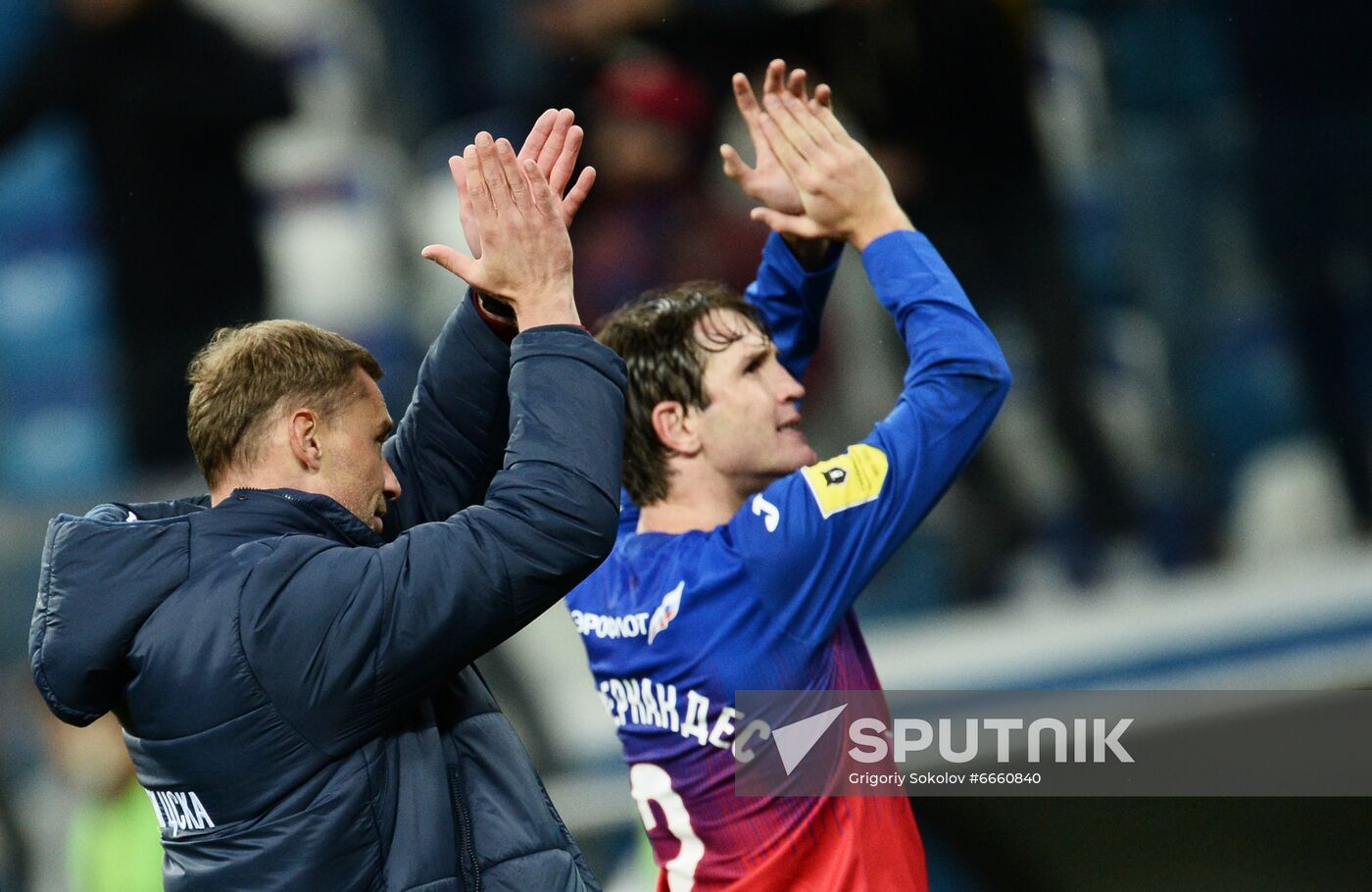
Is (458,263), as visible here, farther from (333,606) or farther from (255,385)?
(333,606)

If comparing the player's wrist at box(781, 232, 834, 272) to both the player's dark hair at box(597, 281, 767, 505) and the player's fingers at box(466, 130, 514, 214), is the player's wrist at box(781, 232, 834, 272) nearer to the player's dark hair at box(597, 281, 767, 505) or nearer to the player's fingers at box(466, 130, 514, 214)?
the player's dark hair at box(597, 281, 767, 505)

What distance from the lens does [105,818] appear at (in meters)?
3.96

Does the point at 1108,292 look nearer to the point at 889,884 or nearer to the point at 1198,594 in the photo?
the point at 1198,594

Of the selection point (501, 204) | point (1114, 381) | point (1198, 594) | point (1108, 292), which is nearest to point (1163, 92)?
point (1108, 292)

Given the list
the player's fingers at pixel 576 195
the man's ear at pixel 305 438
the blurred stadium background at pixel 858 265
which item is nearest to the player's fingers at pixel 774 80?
the player's fingers at pixel 576 195

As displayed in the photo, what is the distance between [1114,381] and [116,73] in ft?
11.2

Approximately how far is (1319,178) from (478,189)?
13.0ft

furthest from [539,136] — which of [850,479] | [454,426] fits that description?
[850,479]

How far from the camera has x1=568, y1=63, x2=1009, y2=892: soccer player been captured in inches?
69.9

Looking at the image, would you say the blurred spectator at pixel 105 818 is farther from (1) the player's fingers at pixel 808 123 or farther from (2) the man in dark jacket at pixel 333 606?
(1) the player's fingers at pixel 808 123

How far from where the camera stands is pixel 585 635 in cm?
200

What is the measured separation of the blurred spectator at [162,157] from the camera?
446 cm

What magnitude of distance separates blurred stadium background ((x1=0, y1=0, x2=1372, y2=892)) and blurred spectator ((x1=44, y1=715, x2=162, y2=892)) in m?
0.06

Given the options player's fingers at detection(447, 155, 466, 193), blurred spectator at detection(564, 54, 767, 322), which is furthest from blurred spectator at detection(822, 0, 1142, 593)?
player's fingers at detection(447, 155, 466, 193)
